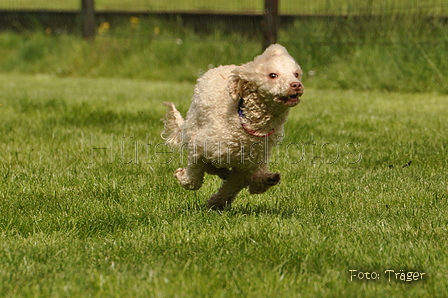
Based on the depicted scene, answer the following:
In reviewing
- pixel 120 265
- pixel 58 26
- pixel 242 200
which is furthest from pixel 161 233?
pixel 58 26

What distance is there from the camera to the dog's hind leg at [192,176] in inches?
184

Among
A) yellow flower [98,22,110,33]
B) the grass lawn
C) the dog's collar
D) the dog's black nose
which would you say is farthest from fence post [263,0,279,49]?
the dog's black nose

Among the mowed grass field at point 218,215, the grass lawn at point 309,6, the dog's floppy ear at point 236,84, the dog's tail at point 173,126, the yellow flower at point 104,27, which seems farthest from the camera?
the yellow flower at point 104,27

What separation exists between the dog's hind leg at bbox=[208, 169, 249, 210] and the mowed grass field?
118 mm

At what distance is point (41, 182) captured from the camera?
5457mm

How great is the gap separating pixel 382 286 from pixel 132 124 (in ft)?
18.4

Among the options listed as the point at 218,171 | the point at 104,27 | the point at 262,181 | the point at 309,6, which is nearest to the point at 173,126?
the point at 218,171

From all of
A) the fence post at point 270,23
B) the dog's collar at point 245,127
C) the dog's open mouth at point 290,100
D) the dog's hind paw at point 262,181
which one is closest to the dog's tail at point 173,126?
the dog's hind paw at point 262,181

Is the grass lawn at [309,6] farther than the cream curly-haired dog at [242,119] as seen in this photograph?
Yes

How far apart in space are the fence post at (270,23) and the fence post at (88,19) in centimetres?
505

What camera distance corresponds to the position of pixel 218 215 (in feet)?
15.0

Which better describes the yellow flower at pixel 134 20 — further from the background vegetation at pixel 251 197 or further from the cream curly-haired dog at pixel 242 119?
the cream curly-haired dog at pixel 242 119

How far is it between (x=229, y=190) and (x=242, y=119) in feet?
2.27

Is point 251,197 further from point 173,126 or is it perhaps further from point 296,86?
point 296,86
